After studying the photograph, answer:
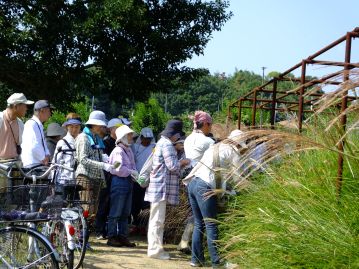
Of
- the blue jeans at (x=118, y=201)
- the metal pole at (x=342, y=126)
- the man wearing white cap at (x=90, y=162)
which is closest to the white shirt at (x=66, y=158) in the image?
the man wearing white cap at (x=90, y=162)

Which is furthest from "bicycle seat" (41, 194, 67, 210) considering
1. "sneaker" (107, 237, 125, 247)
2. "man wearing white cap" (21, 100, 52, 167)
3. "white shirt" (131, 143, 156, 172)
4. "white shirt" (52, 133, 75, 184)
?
"white shirt" (131, 143, 156, 172)

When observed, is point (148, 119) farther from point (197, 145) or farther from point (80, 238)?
point (80, 238)

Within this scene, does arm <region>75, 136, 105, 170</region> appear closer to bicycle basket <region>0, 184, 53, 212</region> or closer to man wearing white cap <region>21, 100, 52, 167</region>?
man wearing white cap <region>21, 100, 52, 167</region>

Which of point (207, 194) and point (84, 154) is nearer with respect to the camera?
point (207, 194)

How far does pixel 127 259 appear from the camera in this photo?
7.75 meters

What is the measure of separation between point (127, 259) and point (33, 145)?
6.44ft

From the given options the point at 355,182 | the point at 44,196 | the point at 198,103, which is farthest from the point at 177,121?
the point at 198,103

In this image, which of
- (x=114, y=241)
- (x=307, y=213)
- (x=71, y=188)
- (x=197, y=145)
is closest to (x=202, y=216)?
(x=197, y=145)

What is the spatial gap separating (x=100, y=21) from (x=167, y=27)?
6.07 feet

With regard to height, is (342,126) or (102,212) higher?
(342,126)

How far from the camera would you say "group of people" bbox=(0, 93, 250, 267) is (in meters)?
6.82

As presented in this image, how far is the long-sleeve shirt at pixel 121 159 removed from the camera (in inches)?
333

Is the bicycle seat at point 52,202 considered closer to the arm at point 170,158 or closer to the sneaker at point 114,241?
the arm at point 170,158

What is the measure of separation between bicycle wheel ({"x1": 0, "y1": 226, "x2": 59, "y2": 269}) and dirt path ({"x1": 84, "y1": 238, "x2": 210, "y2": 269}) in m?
1.83
